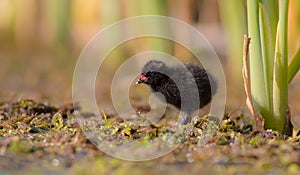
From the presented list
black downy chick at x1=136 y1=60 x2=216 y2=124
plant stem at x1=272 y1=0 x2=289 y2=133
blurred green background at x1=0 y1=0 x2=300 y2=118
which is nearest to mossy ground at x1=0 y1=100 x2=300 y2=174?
plant stem at x1=272 y1=0 x2=289 y2=133

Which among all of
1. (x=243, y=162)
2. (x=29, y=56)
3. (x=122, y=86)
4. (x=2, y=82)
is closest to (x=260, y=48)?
(x=243, y=162)

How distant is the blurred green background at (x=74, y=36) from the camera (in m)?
8.17

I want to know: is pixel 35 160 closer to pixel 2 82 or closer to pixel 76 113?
pixel 76 113

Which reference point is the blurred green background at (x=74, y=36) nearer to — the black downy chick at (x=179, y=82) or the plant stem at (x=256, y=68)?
the black downy chick at (x=179, y=82)

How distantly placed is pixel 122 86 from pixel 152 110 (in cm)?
252

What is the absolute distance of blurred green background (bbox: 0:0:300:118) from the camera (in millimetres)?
8172

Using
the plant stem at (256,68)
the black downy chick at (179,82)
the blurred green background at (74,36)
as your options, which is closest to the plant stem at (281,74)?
the plant stem at (256,68)

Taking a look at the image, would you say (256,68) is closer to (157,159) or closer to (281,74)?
(281,74)

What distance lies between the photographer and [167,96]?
5.27 meters

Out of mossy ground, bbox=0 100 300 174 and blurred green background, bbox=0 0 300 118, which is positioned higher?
blurred green background, bbox=0 0 300 118

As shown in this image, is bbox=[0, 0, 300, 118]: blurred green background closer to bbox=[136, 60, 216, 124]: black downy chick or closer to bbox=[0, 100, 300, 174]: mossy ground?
bbox=[136, 60, 216, 124]: black downy chick

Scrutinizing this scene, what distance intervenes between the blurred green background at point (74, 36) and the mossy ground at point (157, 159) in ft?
6.01

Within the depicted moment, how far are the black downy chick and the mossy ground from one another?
56 centimetres

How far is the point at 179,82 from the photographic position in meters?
5.21
